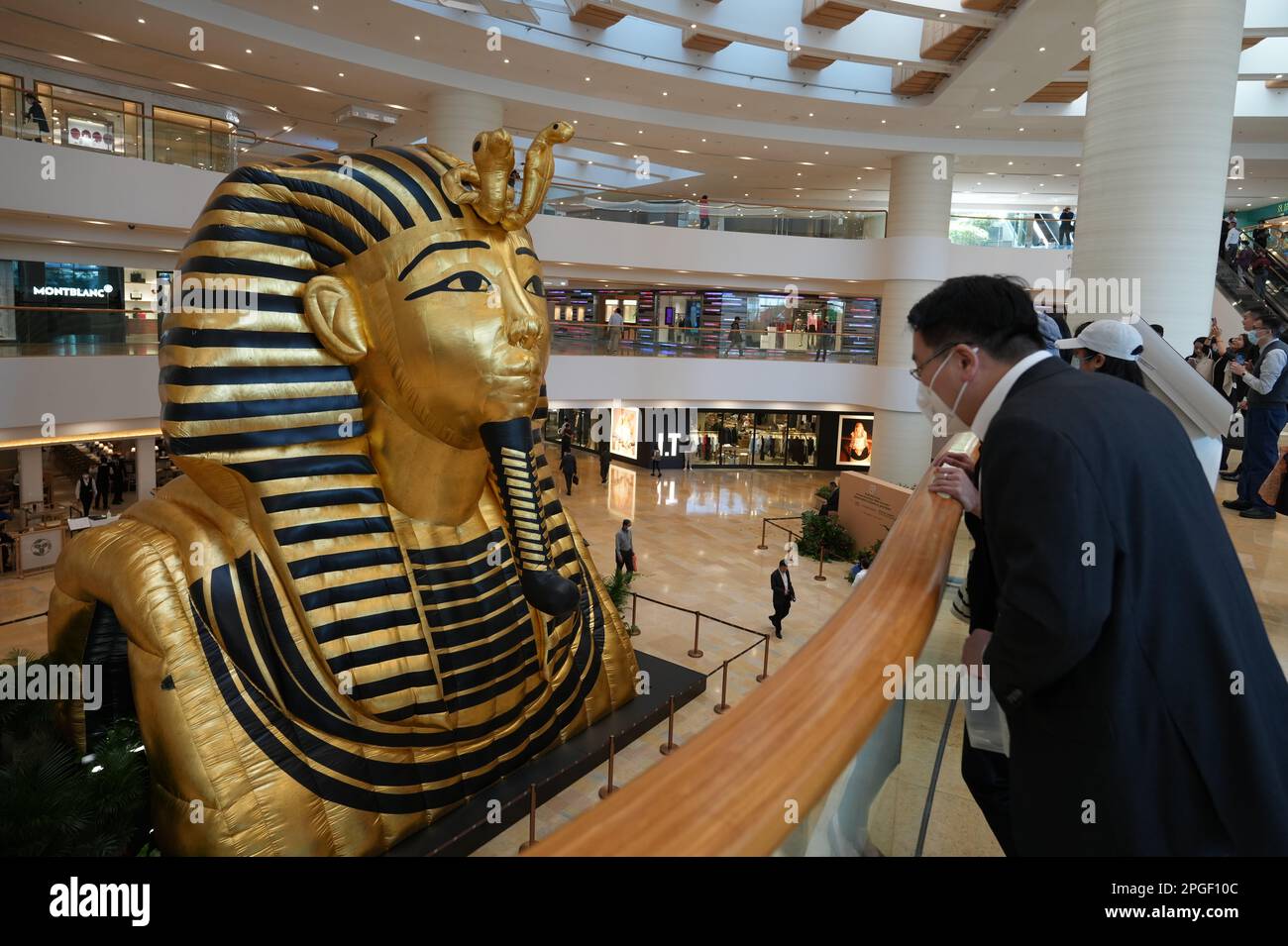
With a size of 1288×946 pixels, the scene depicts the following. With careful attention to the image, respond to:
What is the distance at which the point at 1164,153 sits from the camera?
5598mm

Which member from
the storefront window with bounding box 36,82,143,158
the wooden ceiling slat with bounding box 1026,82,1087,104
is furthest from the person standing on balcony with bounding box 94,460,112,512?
the wooden ceiling slat with bounding box 1026,82,1087,104

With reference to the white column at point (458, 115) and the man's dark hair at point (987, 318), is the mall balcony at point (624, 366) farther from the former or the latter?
the man's dark hair at point (987, 318)

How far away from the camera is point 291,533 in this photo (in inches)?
135

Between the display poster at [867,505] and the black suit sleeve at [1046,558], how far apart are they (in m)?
10.6

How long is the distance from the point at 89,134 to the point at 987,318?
1236 cm

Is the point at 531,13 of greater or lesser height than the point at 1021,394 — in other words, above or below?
above

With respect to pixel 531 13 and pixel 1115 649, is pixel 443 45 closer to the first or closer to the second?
pixel 531 13

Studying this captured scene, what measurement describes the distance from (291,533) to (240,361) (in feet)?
2.48

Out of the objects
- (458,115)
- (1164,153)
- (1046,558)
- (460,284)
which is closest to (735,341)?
(458,115)

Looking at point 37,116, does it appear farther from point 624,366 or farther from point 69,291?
point 624,366

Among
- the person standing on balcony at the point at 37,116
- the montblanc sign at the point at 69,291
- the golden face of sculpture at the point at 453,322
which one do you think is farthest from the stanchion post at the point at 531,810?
the montblanc sign at the point at 69,291

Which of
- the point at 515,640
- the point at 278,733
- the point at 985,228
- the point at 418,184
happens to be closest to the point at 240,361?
the point at 418,184

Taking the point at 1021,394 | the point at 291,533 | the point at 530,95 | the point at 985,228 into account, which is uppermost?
the point at 530,95

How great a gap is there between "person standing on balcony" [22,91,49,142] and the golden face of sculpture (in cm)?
897
